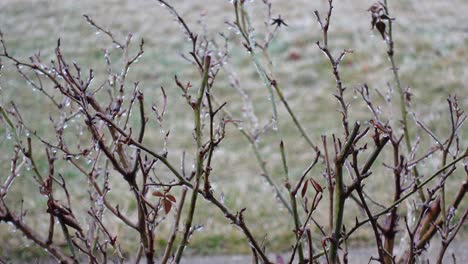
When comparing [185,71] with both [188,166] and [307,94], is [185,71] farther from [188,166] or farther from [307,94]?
[188,166]

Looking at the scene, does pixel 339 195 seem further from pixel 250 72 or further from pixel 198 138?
pixel 250 72

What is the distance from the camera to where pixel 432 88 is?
6926mm

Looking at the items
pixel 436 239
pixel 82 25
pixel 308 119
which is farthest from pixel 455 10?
pixel 436 239

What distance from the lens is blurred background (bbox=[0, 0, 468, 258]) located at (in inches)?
190

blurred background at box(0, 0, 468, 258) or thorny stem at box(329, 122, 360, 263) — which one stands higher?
blurred background at box(0, 0, 468, 258)

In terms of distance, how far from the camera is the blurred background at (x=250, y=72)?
15.8ft

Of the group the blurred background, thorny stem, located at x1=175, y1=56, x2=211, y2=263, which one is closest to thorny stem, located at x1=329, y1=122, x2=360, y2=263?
thorny stem, located at x1=175, y1=56, x2=211, y2=263

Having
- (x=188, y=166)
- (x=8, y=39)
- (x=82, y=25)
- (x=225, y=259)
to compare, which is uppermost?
(x=82, y=25)

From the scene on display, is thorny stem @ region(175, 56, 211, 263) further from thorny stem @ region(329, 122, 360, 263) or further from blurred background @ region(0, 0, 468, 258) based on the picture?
blurred background @ region(0, 0, 468, 258)

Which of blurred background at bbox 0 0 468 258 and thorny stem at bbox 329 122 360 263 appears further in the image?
blurred background at bbox 0 0 468 258

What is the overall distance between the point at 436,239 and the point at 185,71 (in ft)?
15.4

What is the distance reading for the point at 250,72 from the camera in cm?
797

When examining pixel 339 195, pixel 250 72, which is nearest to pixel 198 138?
pixel 339 195

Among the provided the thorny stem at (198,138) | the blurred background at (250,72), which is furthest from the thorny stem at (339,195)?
the blurred background at (250,72)
